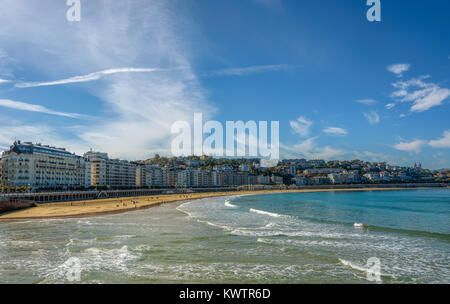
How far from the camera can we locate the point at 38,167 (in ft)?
260

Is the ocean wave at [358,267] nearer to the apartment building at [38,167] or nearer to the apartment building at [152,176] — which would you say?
the apartment building at [38,167]

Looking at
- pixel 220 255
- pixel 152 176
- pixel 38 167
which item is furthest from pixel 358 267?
pixel 152 176

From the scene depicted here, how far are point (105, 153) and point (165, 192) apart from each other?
2960 centimetres

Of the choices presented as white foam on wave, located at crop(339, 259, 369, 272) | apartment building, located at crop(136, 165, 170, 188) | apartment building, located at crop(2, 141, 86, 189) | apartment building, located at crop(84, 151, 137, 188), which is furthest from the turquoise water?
apartment building, located at crop(136, 165, 170, 188)

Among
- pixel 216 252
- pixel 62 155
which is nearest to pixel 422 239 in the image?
pixel 216 252

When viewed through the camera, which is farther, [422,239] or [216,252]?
[422,239]

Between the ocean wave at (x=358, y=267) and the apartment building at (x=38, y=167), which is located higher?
the apartment building at (x=38, y=167)

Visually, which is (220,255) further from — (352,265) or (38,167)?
(38,167)

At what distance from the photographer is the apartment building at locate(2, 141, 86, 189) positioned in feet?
244

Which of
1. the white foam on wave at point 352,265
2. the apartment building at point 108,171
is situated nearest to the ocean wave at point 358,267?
the white foam on wave at point 352,265

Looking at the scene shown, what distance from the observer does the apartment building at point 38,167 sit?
2923 inches

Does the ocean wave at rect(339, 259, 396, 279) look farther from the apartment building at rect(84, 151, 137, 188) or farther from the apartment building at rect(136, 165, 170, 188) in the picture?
the apartment building at rect(136, 165, 170, 188)
